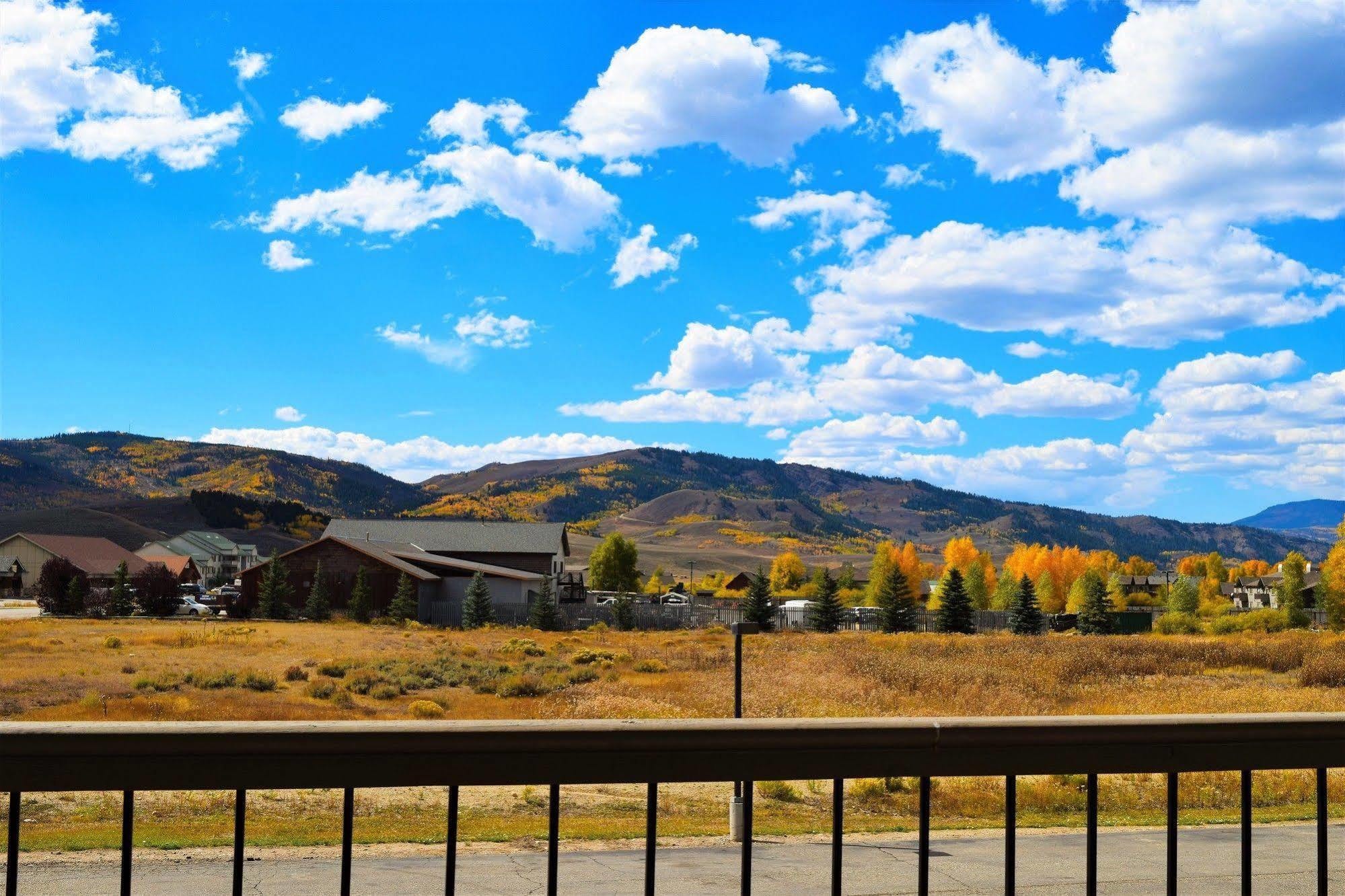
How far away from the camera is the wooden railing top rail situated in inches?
120

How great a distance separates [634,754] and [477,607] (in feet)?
207

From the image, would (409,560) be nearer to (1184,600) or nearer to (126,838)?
(1184,600)

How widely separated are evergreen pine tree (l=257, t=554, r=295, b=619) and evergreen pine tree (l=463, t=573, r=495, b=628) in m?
10.9

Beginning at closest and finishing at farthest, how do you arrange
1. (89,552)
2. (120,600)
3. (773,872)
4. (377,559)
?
(773,872) → (120,600) → (377,559) → (89,552)

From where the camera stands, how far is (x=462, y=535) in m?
89.5

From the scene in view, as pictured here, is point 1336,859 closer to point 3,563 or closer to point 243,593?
point 243,593

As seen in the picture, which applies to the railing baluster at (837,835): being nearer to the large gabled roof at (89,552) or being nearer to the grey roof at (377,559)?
the grey roof at (377,559)

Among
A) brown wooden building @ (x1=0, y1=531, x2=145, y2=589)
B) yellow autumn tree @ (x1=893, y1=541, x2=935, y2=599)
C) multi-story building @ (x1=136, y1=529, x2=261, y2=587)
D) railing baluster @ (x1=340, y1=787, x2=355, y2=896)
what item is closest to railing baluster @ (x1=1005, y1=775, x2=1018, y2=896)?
railing baluster @ (x1=340, y1=787, x2=355, y2=896)

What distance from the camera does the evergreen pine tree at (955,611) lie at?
72438mm

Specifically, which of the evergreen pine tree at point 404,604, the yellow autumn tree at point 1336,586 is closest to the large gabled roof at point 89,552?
the evergreen pine tree at point 404,604

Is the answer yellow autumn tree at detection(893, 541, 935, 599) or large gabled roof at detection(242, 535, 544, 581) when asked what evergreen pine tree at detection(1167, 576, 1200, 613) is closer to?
yellow autumn tree at detection(893, 541, 935, 599)

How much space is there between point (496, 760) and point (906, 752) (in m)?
1.25

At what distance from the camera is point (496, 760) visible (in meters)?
3.21

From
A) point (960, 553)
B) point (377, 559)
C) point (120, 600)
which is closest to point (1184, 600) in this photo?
point (377, 559)
